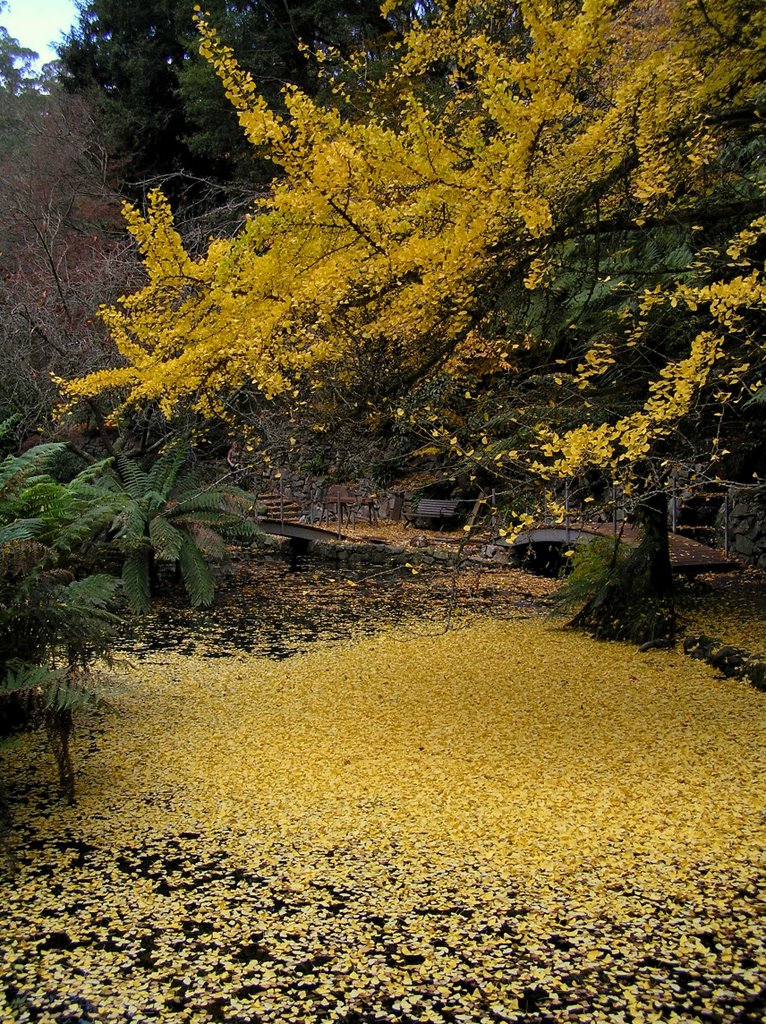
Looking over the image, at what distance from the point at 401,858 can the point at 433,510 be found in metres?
10.9

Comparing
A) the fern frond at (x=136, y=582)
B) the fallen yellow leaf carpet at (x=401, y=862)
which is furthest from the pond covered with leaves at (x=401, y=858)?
the fern frond at (x=136, y=582)

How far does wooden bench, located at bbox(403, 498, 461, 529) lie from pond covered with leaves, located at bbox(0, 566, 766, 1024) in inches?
332

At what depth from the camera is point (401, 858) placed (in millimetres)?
2936

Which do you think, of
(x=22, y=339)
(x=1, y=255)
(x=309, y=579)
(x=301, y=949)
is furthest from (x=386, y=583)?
(x=301, y=949)

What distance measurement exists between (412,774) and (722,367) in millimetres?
2238

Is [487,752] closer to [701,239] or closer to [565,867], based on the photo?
[565,867]

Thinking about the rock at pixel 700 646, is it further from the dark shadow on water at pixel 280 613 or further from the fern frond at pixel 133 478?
the fern frond at pixel 133 478

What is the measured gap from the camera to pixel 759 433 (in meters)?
5.51

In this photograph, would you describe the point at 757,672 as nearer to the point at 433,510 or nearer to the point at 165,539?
the point at 165,539

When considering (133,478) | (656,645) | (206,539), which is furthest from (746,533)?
(133,478)

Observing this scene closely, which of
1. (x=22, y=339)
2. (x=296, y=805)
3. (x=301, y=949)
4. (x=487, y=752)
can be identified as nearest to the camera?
(x=301, y=949)

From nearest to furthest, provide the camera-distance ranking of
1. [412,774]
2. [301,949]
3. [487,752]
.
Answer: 1. [301,949]
2. [412,774]
3. [487,752]

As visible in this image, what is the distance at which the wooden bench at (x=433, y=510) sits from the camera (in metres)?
13.6

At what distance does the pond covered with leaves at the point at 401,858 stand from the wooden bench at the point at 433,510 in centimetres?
843
